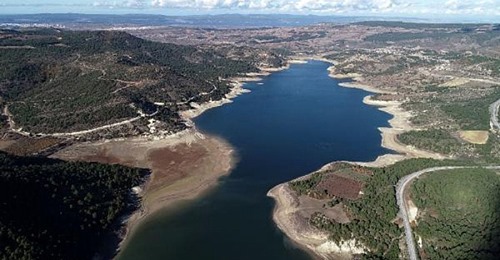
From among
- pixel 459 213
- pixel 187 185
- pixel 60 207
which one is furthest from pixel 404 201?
pixel 60 207

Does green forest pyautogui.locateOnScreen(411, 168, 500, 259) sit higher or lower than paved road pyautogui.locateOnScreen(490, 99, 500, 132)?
lower

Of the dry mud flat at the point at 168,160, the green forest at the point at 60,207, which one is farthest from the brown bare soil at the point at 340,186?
the green forest at the point at 60,207

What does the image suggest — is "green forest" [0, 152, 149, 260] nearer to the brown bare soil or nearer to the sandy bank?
the sandy bank

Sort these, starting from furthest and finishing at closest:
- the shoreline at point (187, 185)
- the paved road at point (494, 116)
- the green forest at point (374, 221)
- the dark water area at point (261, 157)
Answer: the paved road at point (494, 116), the shoreline at point (187, 185), the dark water area at point (261, 157), the green forest at point (374, 221)

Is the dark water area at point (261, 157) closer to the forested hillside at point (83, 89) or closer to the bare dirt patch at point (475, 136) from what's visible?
the forested hillside at point (83, 89)

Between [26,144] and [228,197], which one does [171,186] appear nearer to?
[228,197]

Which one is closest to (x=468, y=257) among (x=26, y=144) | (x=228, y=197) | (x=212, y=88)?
(x=228, y=197)

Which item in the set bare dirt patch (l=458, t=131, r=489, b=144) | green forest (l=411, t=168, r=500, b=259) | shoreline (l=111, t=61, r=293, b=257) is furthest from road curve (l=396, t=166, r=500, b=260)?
shoreline (l=111, t=61, r=293, b=257)
